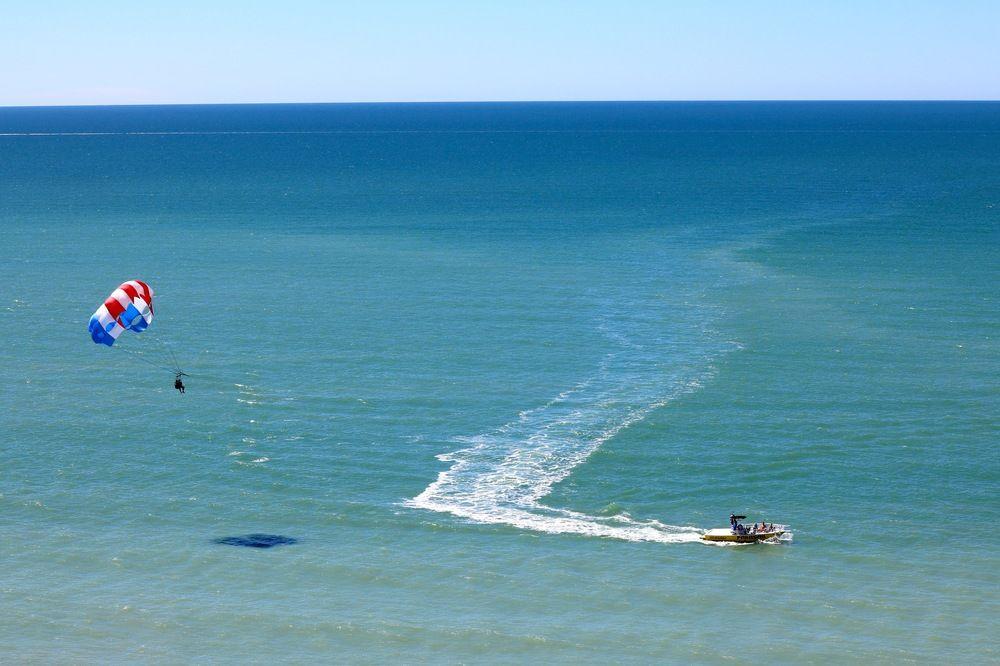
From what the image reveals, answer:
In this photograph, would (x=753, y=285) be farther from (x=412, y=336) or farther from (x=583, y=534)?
(x=583, y=534)

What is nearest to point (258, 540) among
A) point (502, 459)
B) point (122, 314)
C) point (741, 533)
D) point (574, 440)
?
point (122, 314)

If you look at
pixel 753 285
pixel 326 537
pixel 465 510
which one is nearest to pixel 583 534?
pixel 465 510

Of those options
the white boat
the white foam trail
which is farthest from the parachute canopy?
the white boat

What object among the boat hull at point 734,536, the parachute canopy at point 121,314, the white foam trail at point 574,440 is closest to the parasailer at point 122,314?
the parachute canopy at point 121,314

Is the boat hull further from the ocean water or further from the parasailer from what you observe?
the parasailer

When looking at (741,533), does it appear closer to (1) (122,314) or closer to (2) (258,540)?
(2) (258,540)
